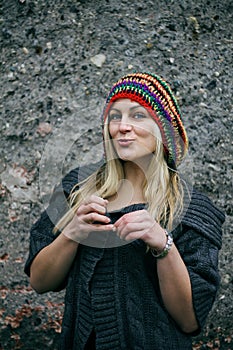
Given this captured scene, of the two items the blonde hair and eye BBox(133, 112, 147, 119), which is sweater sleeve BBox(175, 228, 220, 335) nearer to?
the blonde hair

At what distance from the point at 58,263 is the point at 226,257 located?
4.23 ft

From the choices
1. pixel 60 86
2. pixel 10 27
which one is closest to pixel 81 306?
pixel 60 86

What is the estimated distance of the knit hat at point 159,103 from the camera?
155cm

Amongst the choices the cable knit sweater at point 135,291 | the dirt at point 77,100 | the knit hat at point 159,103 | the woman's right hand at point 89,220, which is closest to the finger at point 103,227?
the woman's right hand at point 89,220

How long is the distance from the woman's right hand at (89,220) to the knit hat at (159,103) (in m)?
0.34

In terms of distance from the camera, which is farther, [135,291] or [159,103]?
[159,103]

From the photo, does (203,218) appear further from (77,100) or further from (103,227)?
(77,100)

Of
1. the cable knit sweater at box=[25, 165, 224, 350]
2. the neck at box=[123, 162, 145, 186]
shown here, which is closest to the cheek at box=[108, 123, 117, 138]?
the neck at box=[123, 162, 145, 186]

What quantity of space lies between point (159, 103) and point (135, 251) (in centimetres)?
45

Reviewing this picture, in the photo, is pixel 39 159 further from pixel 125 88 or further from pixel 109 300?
pixel 109 300

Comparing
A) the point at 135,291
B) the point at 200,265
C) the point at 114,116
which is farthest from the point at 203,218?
the point at 114,116

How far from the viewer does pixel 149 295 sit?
145 centimetres

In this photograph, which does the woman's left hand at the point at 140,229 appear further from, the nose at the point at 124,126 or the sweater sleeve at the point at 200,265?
the nose at the point at 124,126

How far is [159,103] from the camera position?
5.15 feet
